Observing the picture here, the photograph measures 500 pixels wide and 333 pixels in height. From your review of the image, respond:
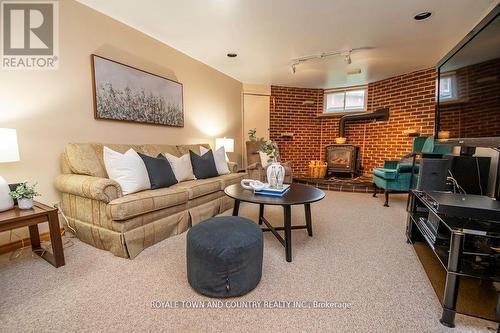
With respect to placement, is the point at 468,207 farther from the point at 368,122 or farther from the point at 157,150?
the point at 368,122

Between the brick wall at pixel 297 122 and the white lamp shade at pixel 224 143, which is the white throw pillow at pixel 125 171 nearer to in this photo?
the white lamp shade at pixel 224 143

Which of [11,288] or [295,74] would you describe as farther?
[295,74]

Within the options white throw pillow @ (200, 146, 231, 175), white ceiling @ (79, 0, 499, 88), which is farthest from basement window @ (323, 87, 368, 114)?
white throw pillow @ (200, 146, 231, 175)

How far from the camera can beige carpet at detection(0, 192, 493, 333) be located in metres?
1.18

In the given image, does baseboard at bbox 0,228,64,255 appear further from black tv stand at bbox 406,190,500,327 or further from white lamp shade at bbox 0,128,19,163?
black tv stand at bbox 406,190,500,327

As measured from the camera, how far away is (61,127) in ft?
7.20

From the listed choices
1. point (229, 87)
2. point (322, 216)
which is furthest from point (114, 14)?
point (322, 216)

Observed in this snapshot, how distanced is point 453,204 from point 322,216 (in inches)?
66.5

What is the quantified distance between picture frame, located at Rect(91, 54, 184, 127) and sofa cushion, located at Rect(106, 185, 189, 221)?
3.68 feet

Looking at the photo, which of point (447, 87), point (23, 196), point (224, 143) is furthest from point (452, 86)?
point (23, 196)

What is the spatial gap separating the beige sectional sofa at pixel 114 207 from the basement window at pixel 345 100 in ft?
13.6

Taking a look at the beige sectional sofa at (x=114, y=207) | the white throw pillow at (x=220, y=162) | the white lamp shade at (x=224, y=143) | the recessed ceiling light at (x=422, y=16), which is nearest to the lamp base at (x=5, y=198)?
the beige sectional sofa at (x=114, y=207)

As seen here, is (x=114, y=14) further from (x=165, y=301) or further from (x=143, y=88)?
(x=165, y=301)

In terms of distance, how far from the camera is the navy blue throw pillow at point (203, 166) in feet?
9.77
